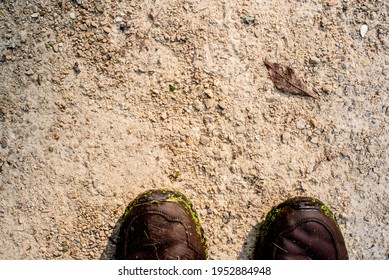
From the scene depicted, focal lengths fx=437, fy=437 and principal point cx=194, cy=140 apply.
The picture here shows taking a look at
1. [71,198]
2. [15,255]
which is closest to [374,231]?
[71,198]

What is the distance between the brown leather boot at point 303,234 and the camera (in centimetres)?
250

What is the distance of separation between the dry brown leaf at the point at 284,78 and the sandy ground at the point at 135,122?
47 mm

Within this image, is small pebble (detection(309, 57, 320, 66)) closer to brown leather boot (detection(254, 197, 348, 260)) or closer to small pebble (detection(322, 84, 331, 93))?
small pebble (detection(322, 84, 331, 93))

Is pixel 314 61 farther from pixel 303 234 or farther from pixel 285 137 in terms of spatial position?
pixel 303 234

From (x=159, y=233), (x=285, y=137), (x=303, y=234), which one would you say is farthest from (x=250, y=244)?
(x=285, y=137)

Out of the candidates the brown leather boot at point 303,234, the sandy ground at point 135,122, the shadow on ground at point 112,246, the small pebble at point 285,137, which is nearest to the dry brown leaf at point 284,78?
the sandy ground at point 135,122

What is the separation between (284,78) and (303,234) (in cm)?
92

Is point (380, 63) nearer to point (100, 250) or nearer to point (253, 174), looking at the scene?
point (253, 174)

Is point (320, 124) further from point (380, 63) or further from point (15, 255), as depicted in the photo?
point (15, 255)

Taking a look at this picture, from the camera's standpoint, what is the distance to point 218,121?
259 cm

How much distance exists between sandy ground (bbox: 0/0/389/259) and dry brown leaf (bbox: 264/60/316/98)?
5cm

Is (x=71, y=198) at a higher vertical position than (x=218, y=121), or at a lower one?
lower
